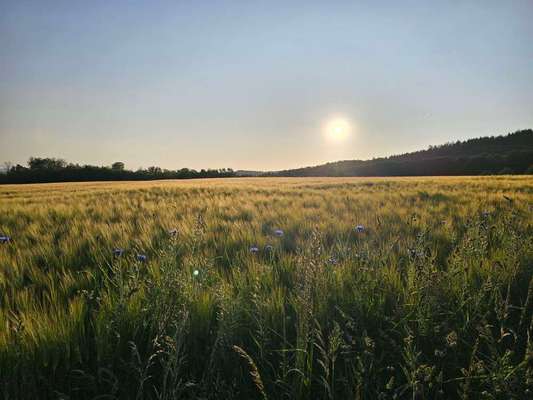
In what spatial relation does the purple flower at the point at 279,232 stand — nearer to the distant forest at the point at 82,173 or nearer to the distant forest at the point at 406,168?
the distant forest at the point at 406,168

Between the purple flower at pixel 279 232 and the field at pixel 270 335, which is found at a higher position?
the purple flower at pixel 279 232

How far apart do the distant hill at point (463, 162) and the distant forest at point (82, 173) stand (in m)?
23.3

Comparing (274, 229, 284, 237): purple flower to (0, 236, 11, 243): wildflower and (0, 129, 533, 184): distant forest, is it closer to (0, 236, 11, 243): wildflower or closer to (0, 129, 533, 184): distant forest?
(0, 236, 11, 243): wildflower

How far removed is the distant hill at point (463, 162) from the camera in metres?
50.4

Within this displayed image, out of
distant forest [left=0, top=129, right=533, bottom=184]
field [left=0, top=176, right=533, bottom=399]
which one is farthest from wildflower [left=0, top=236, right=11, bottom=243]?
distant forest [left=0, top=129, right=533, bottom=184]

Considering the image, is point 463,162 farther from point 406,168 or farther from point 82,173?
point 82,173

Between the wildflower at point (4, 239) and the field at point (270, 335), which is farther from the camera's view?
the wildflower at point (4, 239)

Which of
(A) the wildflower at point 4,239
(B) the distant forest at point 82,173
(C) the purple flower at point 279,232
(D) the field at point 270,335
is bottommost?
(D) the field at point 270,335

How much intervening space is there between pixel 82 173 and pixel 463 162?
7130cm

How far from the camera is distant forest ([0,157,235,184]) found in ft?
181

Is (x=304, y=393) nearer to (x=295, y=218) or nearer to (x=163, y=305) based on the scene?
(x=163, y=305)

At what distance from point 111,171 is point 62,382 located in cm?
6836

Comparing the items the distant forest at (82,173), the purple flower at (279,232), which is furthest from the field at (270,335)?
the distant forest at (82,173)

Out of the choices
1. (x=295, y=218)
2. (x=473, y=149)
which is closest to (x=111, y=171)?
(x=295, y=218)
